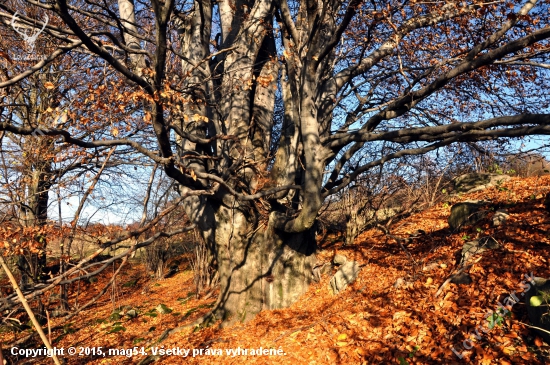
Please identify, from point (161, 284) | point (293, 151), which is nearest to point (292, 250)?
point (293, 151)

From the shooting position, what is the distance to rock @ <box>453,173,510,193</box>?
312 inches

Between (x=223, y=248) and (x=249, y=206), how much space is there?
39.6 inches

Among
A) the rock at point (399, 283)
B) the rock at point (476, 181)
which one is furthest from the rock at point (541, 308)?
the rock at point (476, 181)

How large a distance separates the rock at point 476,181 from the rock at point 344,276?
A: 422 centimetres

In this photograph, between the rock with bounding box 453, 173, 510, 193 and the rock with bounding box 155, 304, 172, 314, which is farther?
the rock with bounding box 155, 304, 172, 314

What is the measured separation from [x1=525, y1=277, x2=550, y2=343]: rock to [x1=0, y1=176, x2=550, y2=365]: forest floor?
11 cm

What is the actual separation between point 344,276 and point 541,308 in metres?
3.15

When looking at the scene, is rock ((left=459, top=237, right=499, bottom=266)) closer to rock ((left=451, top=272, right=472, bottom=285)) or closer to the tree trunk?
rock ((left=451, top=272, right=472, bottom=285))

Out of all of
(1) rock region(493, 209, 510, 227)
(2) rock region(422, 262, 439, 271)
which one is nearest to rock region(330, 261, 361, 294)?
(2) rock region(422, 262, 439, 271)

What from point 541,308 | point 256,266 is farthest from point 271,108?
point 541,308

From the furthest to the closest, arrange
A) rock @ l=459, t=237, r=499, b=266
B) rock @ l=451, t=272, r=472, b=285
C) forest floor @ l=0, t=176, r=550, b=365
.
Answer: rock @ l=459, t=237, r=499, b=266 → rock @ l=451, t=272, r=472, b=285 → forest floor @ l=0, t=176, r=550, b=365

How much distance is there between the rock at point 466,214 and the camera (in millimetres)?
5652

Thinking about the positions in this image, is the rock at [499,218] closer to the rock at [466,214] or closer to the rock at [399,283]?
the rock at [466,214]

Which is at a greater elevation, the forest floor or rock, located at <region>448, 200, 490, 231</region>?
rock, located at <region>448, 200, 490, 231</region>
